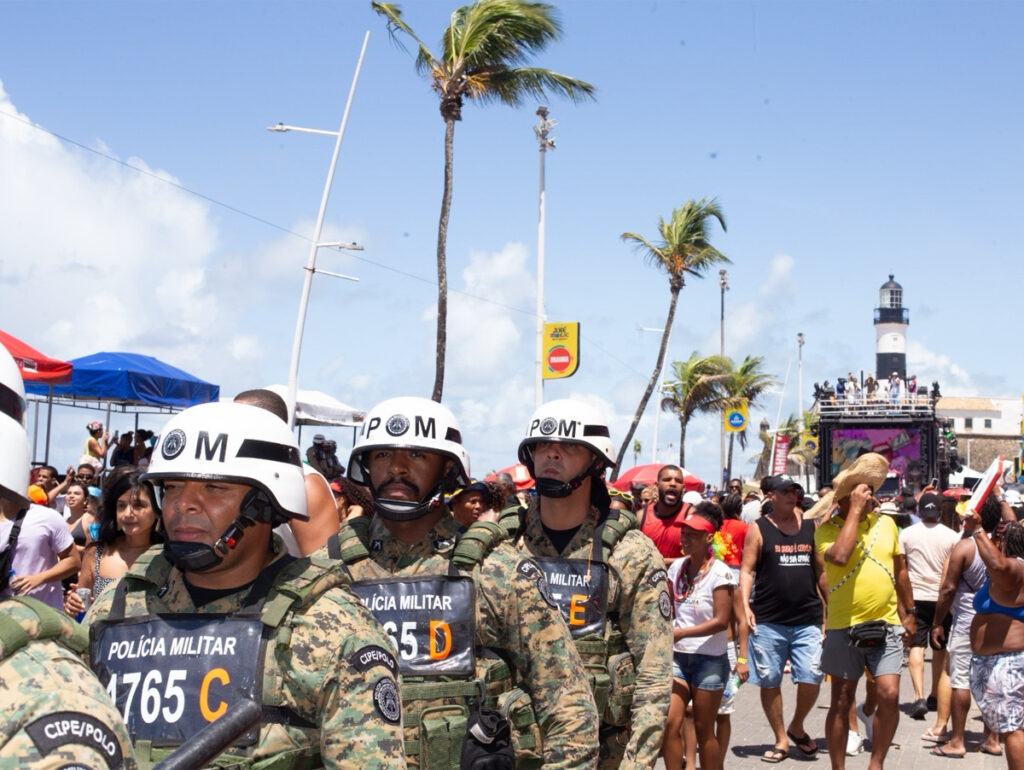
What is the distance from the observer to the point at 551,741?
4488 millimetres

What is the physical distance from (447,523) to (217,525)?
1597mm

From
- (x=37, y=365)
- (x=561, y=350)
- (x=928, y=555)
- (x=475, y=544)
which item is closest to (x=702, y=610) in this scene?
(x=475, y=544)

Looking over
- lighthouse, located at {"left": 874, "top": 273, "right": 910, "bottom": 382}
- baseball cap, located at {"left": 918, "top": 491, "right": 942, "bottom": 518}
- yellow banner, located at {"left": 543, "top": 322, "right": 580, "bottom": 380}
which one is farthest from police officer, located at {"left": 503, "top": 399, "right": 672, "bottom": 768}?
lighthouse, located at {"left": 874, "top": 273, "right": 910, "bottom": 382}

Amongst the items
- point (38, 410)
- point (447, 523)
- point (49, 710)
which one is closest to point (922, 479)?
point (38, 410)

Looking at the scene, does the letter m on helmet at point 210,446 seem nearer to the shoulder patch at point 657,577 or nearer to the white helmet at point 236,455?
the white helmet at point 236,455

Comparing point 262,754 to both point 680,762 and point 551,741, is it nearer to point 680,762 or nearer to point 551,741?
point 551,741

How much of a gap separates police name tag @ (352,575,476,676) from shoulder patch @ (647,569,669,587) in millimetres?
1576

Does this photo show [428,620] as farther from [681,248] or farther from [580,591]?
[681,248]

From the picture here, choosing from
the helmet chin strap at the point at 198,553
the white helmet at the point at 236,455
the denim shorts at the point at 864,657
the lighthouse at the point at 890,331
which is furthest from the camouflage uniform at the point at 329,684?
the lighthouse at the point at 890,331

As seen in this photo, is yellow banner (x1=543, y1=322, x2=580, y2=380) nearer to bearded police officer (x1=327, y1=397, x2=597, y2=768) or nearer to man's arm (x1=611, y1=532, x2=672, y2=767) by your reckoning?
man's arm (x1=611, y1=532, x2=672, y2=767)

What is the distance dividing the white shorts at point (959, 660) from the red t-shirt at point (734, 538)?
273cm

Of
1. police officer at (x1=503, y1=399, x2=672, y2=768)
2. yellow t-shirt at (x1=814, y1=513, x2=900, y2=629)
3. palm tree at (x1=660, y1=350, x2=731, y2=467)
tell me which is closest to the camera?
police officer at (x1=503, y1=399, x2=672, y2=768)

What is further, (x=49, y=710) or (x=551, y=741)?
(x=551, y=741)

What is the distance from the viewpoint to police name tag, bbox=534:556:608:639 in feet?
19.0
